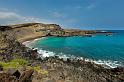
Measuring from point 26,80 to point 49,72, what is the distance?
7.05 meters

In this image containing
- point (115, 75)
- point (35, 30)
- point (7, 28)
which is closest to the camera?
point (115, 75)

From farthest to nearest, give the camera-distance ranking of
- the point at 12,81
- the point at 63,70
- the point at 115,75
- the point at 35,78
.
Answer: the point at 115,75 < the point at 63,70 < the point at 35,78 < the point at 12,81

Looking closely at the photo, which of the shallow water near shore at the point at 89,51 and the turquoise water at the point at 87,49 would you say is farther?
the turquoise water at the point at 87,49

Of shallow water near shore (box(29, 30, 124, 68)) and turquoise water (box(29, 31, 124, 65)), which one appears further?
turquoise water (box(29, 31, 124, 65))

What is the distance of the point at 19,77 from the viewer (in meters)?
22.1

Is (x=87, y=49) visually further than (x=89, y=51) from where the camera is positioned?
Yes

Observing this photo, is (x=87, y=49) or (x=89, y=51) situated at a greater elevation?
(x=89, y=51)

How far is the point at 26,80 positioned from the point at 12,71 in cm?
176

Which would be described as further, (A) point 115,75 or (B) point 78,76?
(A) point 115,75

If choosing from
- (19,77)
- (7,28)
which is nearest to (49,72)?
(19,77)

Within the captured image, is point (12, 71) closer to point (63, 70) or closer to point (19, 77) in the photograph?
point (19, 77)

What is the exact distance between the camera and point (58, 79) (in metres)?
27.4

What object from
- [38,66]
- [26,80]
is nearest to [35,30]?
[38,66]

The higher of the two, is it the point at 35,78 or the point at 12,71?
the point at 12,71
